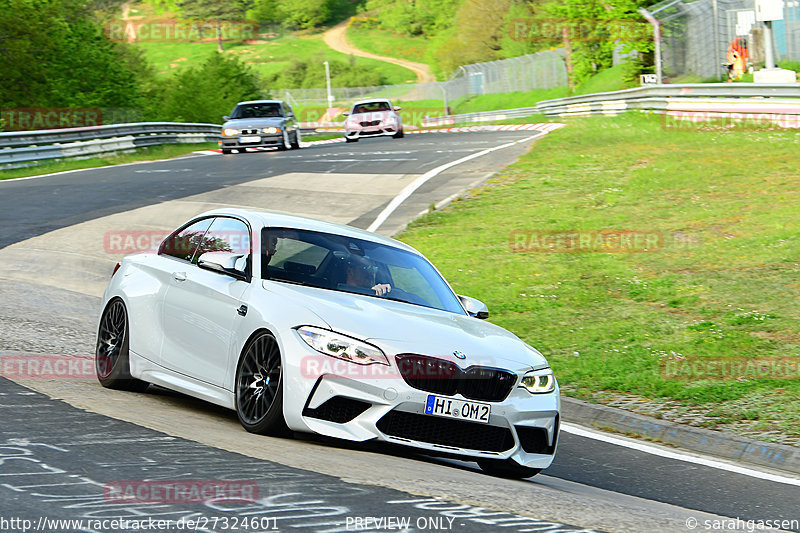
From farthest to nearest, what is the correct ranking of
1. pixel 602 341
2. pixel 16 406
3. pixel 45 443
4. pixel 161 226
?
→ pixel 161 226
pixel 602 341
pixel 16 406
pixel 45 443

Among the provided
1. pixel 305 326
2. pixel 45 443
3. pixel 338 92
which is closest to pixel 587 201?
pixel 305 326

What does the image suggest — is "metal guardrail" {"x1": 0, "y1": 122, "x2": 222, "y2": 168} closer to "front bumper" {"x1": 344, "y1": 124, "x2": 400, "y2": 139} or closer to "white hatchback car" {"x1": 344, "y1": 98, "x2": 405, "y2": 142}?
"front bumper" {"x1": 344, "y1": 124, "x2": 400, "y2": 139}

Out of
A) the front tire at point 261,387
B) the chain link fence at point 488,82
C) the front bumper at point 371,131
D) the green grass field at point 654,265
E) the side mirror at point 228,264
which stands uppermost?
the chain link fence at point 488,82

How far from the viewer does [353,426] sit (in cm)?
625

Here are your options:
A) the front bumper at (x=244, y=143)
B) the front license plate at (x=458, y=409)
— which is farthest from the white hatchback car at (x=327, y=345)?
the front bumper at (x=244, y=143)

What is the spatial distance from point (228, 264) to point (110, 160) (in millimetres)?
27303

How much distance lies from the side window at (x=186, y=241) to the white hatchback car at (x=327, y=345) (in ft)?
0.06

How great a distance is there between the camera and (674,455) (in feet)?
26.1

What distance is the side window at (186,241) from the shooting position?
325 inches

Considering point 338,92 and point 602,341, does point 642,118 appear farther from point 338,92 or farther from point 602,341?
point 338,92

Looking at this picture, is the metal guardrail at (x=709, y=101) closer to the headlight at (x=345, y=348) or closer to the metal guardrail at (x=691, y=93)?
the metal guardrail at (x=691, y=93)

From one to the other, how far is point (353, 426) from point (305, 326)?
0.68 metres

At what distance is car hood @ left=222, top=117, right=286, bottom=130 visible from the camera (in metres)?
34.2

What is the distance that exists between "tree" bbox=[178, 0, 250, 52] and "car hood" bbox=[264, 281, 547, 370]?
171 meters
